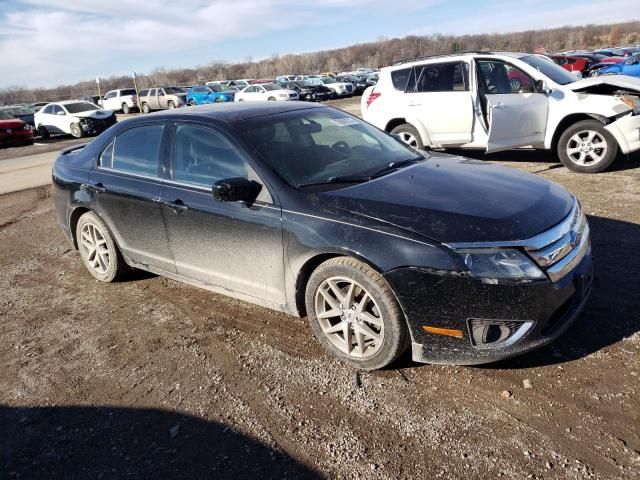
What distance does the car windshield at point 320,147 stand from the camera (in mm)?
3543

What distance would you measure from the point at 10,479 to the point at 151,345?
1.32 metres

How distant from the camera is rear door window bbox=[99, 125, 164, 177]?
13.7 ft

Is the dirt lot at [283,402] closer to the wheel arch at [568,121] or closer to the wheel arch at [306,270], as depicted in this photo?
the wheel arch at [306,270]

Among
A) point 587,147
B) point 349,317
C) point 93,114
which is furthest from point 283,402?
point 93,114

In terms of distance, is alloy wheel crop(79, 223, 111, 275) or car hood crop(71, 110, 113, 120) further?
car hood crop(71, 110, 113, 120)

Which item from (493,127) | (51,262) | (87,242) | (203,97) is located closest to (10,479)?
(87,242)

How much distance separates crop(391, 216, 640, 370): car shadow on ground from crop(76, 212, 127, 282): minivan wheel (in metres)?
2.91

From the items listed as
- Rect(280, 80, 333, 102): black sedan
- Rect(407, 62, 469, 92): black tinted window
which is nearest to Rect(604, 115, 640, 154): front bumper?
Rect(407, 62, 469, 92): black tinted window

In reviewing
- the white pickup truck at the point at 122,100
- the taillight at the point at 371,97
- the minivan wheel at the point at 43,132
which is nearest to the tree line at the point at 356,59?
the white pickup truck at the point at 122,100

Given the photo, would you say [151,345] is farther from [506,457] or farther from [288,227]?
[506,457]

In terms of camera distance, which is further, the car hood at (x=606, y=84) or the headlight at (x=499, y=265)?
the car hood at (x=606, y=84)

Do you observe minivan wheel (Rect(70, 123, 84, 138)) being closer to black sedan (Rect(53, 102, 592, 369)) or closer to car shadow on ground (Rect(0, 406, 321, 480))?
black sedan (Rect(53, 102, 592, 369))

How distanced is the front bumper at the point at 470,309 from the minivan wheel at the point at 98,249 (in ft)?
9.69

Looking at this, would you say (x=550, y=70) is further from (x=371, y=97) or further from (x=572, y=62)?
(x=572, y=62)
